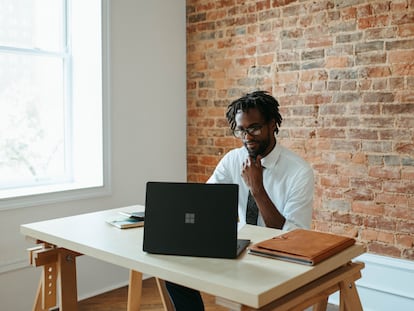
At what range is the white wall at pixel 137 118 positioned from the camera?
3.47 m

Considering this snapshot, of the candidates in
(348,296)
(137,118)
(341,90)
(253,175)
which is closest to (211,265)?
(348,296)

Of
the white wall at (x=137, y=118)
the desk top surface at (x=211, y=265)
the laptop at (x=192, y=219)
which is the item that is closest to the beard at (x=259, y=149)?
the desk top surface at (x=211, y=265)

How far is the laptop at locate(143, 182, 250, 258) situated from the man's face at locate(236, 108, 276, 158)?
834 mm

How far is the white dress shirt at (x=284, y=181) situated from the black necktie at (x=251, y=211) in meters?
0.03

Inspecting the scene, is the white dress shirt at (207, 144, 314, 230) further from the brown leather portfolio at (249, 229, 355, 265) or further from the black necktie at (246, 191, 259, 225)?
the brown leather portfolio at (249, 229, 355, 265)

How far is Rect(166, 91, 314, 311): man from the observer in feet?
7.97

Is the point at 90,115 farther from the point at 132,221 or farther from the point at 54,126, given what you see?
the point at 132,221

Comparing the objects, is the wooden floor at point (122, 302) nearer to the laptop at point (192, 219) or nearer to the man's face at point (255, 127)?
the man's face at point (255, 127)

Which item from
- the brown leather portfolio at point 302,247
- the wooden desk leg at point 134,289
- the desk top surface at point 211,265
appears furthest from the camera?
the wooden desk leg at point 134,289

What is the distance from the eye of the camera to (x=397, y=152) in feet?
10.0

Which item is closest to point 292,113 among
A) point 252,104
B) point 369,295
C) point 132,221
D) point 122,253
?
point 252,104

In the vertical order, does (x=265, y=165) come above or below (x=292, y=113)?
below

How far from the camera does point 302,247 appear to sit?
1763 mm

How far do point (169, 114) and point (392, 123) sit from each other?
1.80m
